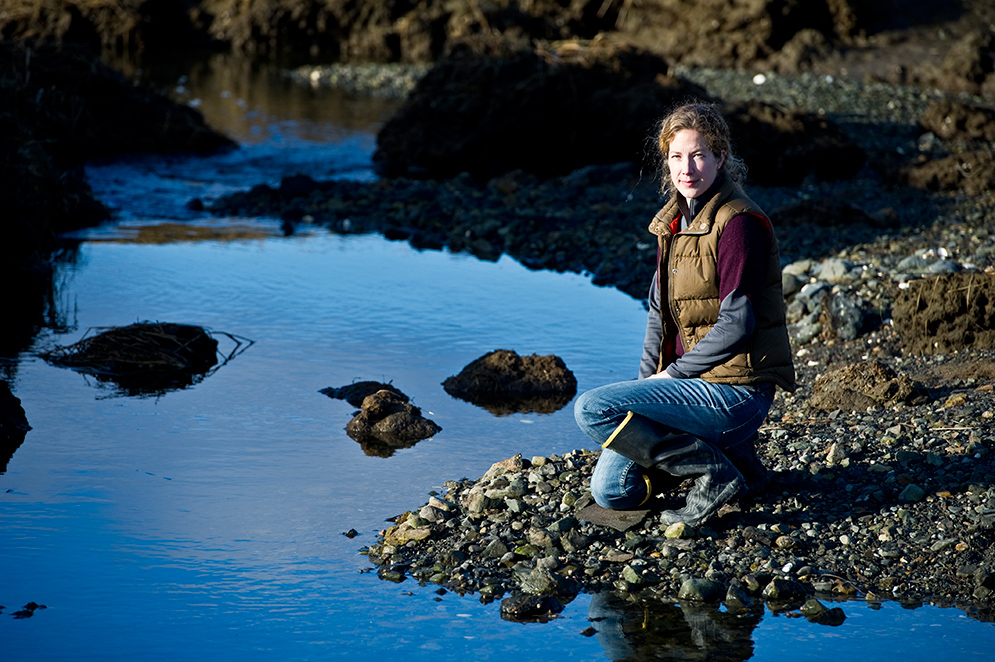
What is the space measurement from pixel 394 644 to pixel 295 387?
10.2 feet

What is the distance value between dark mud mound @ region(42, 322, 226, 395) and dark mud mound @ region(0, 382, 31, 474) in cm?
88

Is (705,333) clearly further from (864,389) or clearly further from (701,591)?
(864,389)

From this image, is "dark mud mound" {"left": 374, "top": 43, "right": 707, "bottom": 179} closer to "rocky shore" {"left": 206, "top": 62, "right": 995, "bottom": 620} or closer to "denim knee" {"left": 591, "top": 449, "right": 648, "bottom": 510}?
"rocky shore" {"left": 206, "top": 62, "right": 995, "bottom": 620}

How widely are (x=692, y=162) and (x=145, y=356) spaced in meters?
4.36

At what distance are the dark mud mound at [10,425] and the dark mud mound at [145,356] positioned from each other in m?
0.88

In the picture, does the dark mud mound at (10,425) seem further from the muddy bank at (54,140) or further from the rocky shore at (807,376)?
the rocky shore at (807,376)

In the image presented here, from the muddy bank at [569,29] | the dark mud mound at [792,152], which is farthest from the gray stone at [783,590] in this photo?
the muddy bank at [569,29]

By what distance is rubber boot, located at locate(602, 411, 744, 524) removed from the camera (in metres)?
4.23

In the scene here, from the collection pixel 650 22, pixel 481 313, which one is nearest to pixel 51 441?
pixel 481 313

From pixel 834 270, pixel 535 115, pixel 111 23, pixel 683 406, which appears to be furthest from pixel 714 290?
pixel 111 23

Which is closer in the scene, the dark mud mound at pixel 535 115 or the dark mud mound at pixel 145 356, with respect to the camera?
the dark mud mound at pixel 145 356

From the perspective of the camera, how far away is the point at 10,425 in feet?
19.2

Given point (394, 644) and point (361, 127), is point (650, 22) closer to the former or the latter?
point (361, 127)

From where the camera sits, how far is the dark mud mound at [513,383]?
668 cm
